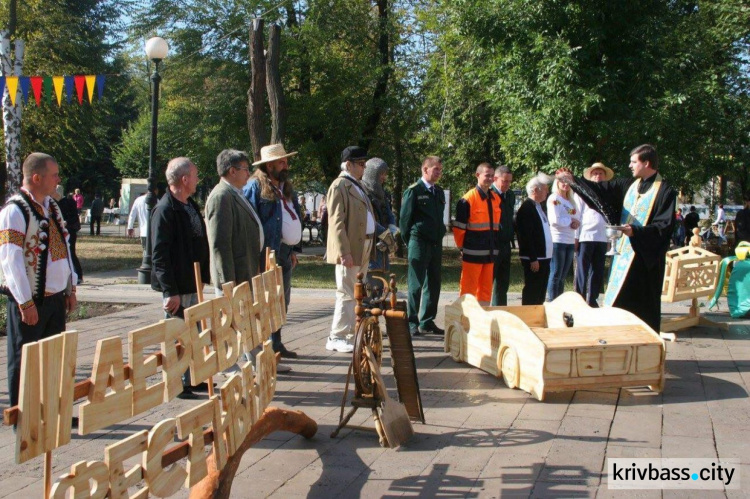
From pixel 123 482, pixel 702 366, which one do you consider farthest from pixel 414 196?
pixel 123 482

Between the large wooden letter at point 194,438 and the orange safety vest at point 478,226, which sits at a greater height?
the orange safety vest at point 478,226

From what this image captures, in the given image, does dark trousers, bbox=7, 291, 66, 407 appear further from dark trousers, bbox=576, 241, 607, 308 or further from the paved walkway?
dark trousers, bbox=576, 241, 607, 308

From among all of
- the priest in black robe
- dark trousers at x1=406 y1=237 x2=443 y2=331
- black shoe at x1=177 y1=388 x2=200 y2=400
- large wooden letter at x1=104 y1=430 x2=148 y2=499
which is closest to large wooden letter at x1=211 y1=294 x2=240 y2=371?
large wooden letter at x1=104 y1=430 x2=148 y2=499

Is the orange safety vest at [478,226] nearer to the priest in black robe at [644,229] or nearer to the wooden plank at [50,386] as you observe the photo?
the priest in black robe at [644,229]

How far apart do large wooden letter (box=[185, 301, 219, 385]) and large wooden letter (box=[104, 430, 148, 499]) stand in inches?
23.7

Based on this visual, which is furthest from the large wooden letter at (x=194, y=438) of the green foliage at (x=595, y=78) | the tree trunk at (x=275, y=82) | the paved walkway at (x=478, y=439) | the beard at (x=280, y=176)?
the tree trunk at (x=275, y=82)

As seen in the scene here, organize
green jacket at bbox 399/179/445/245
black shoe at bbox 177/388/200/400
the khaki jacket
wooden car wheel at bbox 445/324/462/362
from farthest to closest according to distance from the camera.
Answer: green jacket at bbox 399/179/445/245, the khaki jacket, wooden car wheel at bbox 445/324/462/362, black shoe at bbox 177/388/200/400

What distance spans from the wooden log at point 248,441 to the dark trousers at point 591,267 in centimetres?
541

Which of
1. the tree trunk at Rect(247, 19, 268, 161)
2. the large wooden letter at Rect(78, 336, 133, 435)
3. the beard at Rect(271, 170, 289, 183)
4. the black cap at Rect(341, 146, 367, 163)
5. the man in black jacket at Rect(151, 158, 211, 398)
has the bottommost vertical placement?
the large wooden letter at Rect(78, 336, 133, 435)

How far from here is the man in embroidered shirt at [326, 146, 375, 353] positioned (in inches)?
286

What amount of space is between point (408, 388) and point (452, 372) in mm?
1773

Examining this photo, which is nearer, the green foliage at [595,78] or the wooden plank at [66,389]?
the wooden plank at [66,389]

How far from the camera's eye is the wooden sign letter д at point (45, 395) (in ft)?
7.50

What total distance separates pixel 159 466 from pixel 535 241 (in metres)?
6.46
